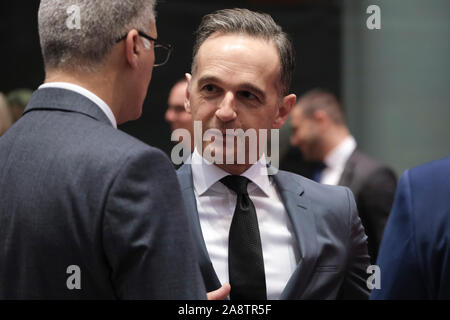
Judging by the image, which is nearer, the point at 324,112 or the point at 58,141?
the point at 58,141

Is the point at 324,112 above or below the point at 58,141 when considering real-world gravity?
below

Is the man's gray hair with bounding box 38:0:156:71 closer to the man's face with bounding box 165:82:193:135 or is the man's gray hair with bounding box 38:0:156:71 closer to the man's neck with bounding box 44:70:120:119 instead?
the man's neck with bounding box 44:70:120:119

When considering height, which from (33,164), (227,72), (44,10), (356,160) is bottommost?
(356,160)

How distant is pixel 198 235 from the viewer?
206 cm

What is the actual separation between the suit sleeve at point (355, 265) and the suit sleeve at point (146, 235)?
32.0 inches

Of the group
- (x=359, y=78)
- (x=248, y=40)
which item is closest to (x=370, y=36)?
(x=359, y=78)

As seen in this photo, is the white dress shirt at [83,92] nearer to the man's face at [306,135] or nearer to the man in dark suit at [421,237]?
the man in dark suit at [421,237]

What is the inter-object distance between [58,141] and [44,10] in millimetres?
340

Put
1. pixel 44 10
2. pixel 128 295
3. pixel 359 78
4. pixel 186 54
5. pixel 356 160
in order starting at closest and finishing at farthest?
1. pixel 128 295
2. pixel 44 10
3. pixel 356 160
4. pixel 186 54
5. pixel 359 78

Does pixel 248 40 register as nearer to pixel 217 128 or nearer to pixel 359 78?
pixel 217 128

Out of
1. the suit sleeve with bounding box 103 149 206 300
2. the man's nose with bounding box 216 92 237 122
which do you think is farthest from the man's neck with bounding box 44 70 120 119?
the man's nose with bounding box 216 92 237 122

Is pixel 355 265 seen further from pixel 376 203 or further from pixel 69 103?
pixel 376 203

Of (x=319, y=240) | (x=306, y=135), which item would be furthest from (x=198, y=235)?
(x=306, y=135)

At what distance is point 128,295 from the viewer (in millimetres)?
1510
